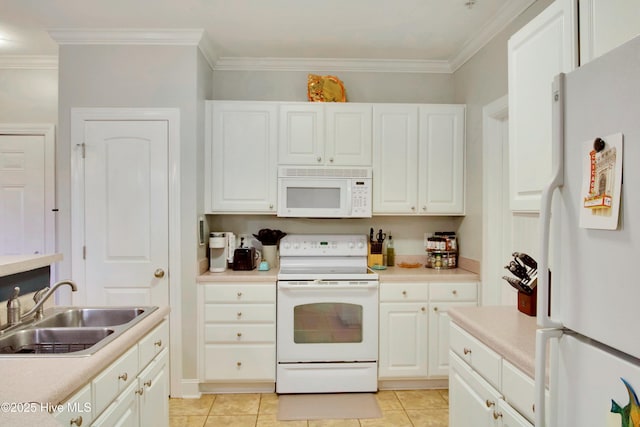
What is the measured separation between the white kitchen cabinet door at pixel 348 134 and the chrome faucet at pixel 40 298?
1977mm

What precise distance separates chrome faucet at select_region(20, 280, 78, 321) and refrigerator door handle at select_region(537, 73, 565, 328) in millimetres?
1746

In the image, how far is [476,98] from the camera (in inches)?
115

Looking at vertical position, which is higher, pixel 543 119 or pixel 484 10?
pixel 484 10

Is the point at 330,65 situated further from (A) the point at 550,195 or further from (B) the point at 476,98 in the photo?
(A) the point at 550,195

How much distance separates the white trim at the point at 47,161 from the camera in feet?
10.5

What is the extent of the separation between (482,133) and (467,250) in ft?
3.11

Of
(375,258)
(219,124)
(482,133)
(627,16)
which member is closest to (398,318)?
(375,258)

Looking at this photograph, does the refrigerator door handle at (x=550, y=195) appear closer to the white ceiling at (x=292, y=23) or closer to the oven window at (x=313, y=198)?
the white ceiling at (x=292, y=23)

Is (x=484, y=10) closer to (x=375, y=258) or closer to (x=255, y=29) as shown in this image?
(x=255, y=29)

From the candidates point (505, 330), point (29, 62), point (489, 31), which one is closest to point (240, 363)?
point (505, 330)

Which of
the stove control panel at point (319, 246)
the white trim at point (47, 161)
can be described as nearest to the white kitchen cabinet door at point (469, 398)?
the stove control panel at point (319, 246)

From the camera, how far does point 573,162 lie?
91 centimetres

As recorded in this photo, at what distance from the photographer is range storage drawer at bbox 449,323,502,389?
1.44m

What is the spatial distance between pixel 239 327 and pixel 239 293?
0.25 m
